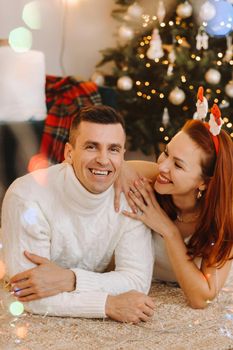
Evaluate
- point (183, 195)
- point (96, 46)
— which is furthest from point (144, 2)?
point (183, 195)

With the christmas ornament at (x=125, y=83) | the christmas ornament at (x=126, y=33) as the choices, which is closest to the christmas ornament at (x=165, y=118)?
the christmas ornament at (x=125, y=83)

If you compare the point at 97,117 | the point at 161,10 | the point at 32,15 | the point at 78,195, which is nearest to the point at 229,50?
the point at 161,10

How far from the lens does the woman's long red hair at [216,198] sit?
6.42 feet

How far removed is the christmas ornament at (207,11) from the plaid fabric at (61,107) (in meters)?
0.75

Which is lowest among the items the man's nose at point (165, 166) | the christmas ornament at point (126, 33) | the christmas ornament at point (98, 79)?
the christmas ornament at point (98, 79)

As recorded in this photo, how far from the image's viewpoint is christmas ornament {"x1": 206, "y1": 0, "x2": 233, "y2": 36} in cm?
363

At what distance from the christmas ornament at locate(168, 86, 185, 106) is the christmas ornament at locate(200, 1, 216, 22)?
0.44 metres

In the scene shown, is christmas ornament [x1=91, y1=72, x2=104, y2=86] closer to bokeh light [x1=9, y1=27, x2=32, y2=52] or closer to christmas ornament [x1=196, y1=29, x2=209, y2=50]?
bokeh light [x1=9, y1=27, x2=32, y2=52]

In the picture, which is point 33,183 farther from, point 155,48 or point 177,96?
point 155,48

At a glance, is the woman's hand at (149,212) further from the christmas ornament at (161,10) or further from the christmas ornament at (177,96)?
the christmas ornament at (161,10)

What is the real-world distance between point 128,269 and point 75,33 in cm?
296

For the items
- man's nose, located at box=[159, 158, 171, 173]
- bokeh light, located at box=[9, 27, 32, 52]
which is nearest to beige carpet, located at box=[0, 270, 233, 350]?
man's nose, located at box=[159, 158, 171, 173]

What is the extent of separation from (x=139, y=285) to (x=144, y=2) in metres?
2.38

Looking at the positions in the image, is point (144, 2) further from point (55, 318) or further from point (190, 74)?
point (55, 318)
